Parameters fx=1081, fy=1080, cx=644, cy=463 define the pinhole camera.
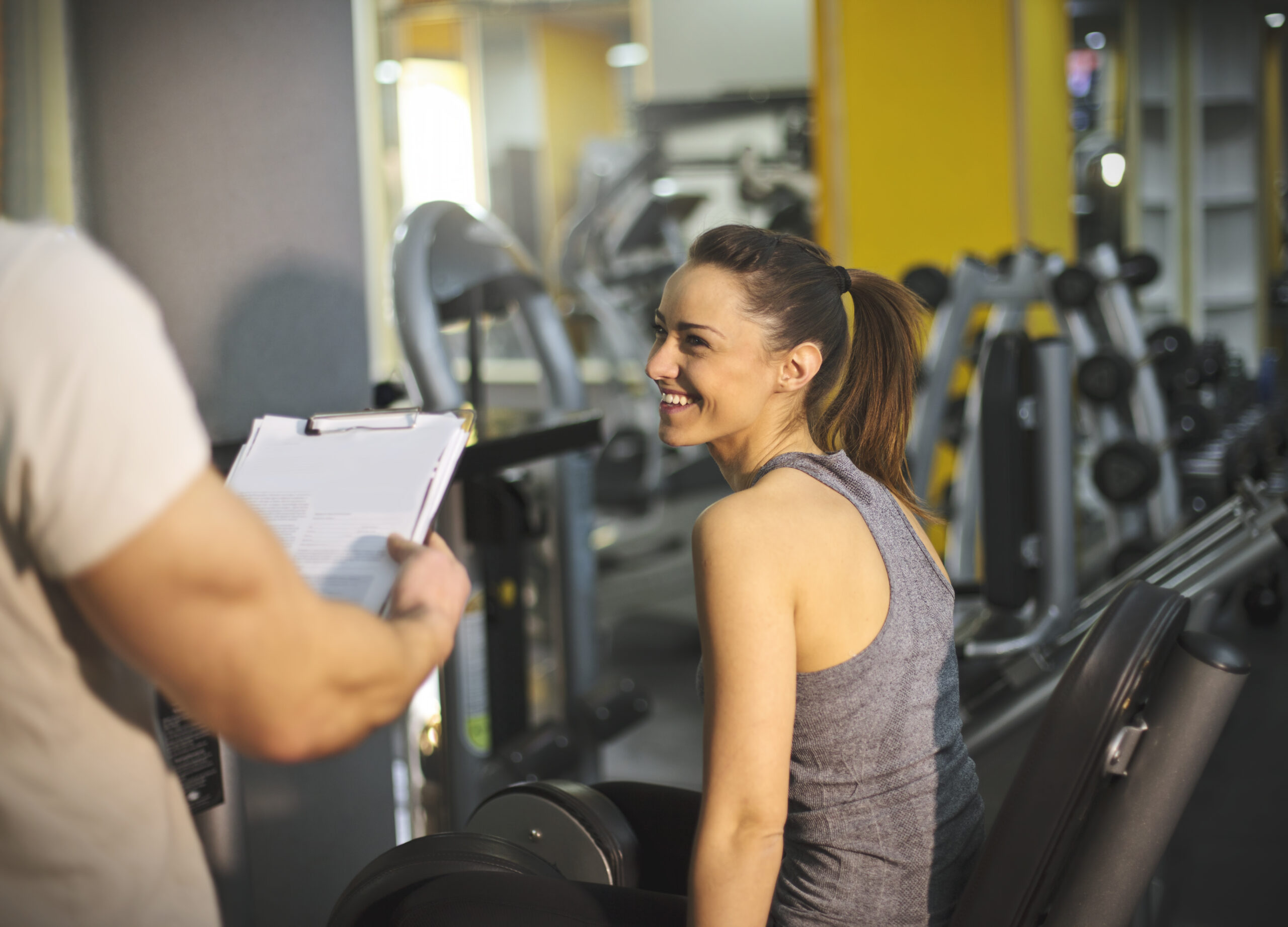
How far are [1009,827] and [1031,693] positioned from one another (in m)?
1.59

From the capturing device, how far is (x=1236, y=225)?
24.9 feet

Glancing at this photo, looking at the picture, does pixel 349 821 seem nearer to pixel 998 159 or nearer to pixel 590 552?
pixel 590 552

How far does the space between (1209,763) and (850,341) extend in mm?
2323

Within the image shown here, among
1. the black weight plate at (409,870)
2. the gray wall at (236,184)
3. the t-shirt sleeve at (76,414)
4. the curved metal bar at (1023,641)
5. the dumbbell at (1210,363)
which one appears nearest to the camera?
the t-shirt sleeve at (76,414)

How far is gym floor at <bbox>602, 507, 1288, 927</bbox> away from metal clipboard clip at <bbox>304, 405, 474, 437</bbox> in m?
1.84

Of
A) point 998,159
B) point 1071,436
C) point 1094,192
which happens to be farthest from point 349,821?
point 1094,192

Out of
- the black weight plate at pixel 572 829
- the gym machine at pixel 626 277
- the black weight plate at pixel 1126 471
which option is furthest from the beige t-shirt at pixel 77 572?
the gym machine at pixel 626 277

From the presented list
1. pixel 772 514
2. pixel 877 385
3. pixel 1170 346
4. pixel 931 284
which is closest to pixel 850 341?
pixel 877 385

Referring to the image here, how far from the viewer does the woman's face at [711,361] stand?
125 centimetres

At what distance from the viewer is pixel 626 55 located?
26.6 feet

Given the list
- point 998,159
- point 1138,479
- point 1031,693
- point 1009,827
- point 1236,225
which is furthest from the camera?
point 1236,225

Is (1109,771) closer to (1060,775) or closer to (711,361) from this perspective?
(1060,775)

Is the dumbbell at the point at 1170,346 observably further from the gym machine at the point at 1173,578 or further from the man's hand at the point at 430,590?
the man's hand at the point at 430,590

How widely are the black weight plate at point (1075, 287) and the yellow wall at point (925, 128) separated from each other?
91 cm
